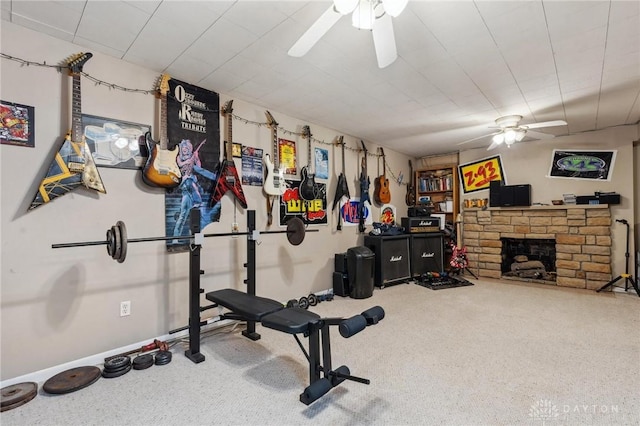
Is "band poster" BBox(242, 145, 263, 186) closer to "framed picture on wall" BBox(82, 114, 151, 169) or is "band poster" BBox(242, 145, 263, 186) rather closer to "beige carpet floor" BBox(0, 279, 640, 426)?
"framed picture on wall" BBox(82, 114, 151, 169)

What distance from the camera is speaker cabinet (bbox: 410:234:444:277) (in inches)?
197

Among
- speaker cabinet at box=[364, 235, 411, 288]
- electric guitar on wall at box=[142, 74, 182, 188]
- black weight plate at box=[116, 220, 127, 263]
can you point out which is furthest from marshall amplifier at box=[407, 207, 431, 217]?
black weight plate at box=[116, 220, 127, 263]

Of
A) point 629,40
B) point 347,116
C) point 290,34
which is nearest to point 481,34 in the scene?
point 629,40

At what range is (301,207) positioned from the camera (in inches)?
155

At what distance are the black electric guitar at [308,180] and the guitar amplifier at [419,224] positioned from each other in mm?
1875

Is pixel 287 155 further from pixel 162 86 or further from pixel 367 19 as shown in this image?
pixel 367 19

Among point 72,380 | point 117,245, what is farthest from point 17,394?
point 117,245

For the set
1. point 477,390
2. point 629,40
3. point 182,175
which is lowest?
point 477,390

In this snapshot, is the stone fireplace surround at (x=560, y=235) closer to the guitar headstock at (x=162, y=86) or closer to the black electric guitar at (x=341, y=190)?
the black electric guitar at (x=341, y=190)

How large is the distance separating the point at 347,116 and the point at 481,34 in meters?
1.92

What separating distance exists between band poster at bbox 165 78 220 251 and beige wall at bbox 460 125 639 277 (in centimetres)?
475

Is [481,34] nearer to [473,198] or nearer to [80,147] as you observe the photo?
[80,147]

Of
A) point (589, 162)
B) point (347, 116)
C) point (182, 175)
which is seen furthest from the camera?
point (589, 162)

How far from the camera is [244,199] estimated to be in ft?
10.6
